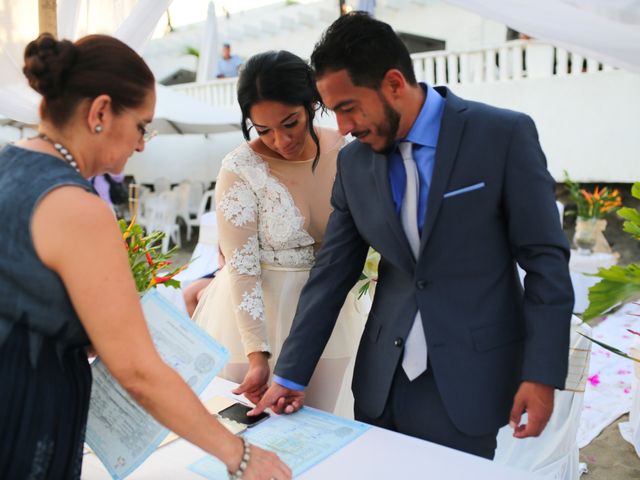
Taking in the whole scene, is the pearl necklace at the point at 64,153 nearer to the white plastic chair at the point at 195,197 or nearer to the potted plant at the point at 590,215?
the potted plant at the point at 590,215

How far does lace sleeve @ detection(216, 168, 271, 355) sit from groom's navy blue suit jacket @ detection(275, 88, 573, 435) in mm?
438

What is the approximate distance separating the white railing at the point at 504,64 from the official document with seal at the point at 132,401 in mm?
7627

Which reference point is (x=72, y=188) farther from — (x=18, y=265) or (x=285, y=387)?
(x=285, y=387)

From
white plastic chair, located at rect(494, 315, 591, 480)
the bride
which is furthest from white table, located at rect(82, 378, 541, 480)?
white plastic chair, located at rect(494, 315, 591, 480)

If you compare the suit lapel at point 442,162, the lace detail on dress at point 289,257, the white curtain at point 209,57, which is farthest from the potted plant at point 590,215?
the white curtain at point 209,57

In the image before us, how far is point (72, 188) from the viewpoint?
0.89 m

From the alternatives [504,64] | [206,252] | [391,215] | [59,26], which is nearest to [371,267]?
[391,215]

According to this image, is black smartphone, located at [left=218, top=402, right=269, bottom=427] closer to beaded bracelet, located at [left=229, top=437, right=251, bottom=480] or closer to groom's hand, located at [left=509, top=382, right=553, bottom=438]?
beaded bracelet, located at [left=229, top=437, right=251, bottom=480]

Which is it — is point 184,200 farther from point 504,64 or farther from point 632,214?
point 632,214

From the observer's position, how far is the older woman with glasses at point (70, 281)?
Answer: 885 millimetres

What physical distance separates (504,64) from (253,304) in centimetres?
742

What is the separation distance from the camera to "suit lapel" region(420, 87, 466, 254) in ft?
4.56

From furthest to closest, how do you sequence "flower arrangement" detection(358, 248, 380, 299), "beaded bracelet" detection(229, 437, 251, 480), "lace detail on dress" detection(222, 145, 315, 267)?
"flower arrangement" detection(358, 248, 380, 299) < "lace detail on dress" detection(222, 145, 315, 267) < "beaded bracelet" detection(229, 437, 251, 480)

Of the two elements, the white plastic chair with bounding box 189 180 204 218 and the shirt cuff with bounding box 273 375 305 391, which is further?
the white plastic chair with bounding box 189 180 204 218
